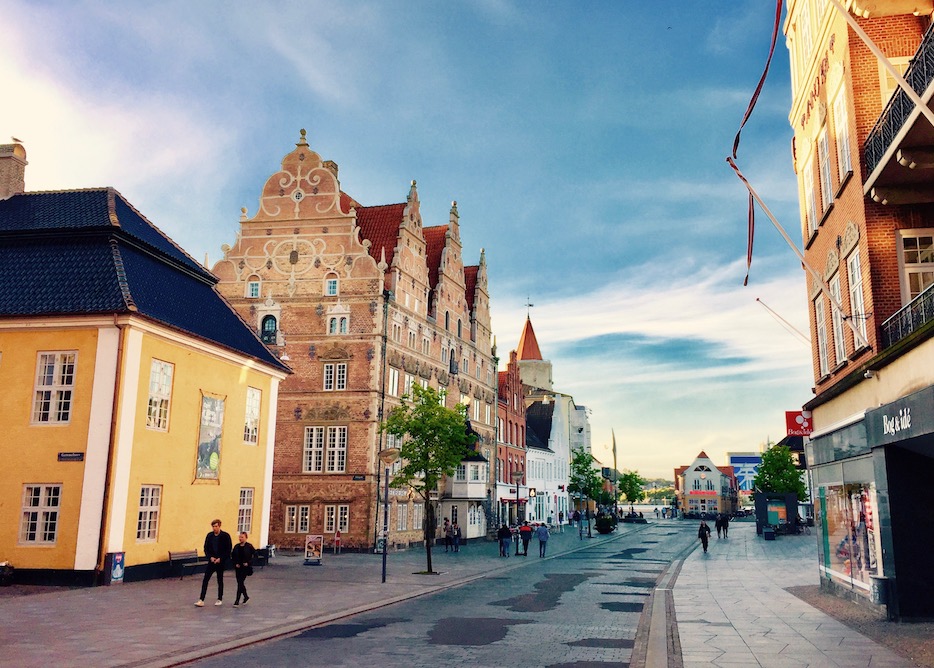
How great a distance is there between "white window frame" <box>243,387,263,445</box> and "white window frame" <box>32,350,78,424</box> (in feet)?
24.4

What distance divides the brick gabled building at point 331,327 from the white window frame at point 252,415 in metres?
11.0

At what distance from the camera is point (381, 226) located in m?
45.8

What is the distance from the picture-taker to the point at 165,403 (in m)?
23.6

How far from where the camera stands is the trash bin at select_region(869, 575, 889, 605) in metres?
14.7

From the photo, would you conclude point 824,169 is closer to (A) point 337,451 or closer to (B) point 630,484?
(A) point 337,451

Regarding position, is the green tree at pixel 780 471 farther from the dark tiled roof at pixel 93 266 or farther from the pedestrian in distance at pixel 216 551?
the pedestrian in distance at pixel 216 551

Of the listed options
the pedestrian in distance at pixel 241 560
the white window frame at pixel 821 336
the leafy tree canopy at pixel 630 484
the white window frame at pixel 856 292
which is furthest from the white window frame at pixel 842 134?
the leafy tree canopy at pixel 630 484

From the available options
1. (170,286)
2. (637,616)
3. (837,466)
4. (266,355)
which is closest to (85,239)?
(170,286)

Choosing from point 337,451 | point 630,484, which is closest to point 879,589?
point 337,451

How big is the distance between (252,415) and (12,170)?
12.2 metres

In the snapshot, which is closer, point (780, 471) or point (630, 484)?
point (780, 471)

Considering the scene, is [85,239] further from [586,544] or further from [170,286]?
[586,544]

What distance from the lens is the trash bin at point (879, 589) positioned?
14672 mm

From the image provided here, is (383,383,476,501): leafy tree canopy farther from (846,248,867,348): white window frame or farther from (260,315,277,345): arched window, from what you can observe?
(846,248,867,348): white window frame
